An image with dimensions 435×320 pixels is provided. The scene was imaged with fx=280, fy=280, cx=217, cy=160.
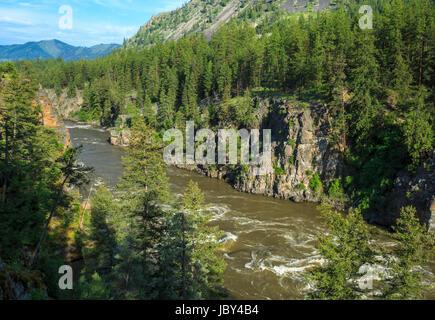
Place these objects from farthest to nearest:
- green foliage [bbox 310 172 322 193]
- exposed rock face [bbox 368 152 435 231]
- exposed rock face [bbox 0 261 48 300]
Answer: green foliage [bbox 310 172 322 193] < exposed rock face [bbox 368 152 435 231] < exposed rock face [bbox 0 261 48 300]

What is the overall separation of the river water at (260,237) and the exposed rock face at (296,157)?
6.51ft

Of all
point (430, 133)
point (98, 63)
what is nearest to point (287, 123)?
point (430, 133)

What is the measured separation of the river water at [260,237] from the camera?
79.5 ft

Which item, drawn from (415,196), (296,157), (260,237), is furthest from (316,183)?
(260,237)

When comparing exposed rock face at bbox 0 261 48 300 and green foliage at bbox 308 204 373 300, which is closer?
exposed rock face at bbox 0 261 48 300

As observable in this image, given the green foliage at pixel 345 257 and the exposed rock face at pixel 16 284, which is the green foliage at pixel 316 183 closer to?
the green foliage at pixel 345 257

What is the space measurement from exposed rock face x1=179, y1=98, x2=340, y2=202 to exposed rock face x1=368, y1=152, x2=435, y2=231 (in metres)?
8.80

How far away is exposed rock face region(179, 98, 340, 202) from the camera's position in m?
43.0

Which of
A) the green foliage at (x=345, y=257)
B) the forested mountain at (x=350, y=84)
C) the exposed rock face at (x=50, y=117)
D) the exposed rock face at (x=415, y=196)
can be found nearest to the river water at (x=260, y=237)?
the exposed rock face at (x=415, y=196)

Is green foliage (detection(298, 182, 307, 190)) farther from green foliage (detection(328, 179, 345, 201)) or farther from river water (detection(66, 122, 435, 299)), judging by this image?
green foliage (detection(328, 179, 345, 201))

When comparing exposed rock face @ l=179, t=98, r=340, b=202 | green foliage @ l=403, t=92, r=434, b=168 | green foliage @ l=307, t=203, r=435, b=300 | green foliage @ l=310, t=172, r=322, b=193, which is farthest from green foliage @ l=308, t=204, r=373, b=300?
exposed rock face @ l=179, t=98, r=340, b=202

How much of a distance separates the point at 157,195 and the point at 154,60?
96146 mm

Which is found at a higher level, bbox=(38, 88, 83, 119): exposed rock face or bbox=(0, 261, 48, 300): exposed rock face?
bbox=(38, 88, 83, 119): exposed rock face

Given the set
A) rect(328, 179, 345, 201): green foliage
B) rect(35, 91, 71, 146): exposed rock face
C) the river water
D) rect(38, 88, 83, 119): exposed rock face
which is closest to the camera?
the river water
